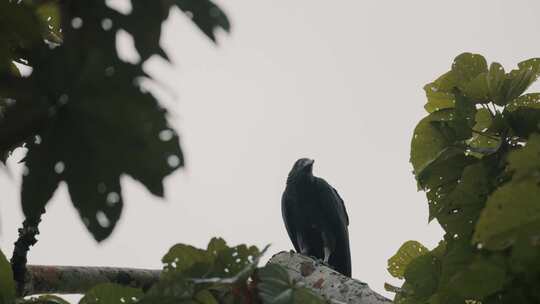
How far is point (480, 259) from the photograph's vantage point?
1.89m

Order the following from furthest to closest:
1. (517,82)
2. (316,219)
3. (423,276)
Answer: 1. (316,219)
2. (517,82)
3. (423,276)

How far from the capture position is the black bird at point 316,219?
311 inches

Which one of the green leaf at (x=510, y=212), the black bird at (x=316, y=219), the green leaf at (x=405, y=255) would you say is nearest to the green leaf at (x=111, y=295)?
the green leaf at (x=510, y=212)

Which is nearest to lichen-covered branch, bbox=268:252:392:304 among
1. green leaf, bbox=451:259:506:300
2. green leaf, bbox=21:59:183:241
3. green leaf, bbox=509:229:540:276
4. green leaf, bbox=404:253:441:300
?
green leaf, bbox=404:253:441:300

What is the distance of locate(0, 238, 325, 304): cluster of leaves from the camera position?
185cm

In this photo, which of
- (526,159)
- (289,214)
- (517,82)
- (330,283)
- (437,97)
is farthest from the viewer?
(289,214)

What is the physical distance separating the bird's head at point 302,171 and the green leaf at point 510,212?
21.5 feet

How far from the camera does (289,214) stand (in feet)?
26.5

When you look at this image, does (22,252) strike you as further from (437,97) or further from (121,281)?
(437,97)

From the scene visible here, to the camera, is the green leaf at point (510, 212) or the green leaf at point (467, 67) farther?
the green leaf at point (467, 67)

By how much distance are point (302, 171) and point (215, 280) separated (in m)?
6.42

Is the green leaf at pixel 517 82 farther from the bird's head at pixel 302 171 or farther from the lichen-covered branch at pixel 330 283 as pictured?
the bird's head at pixel 302 171

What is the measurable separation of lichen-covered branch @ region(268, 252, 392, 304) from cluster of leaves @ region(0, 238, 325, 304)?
1007 millimetres

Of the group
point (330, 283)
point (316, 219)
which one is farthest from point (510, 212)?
point (316, 219)
